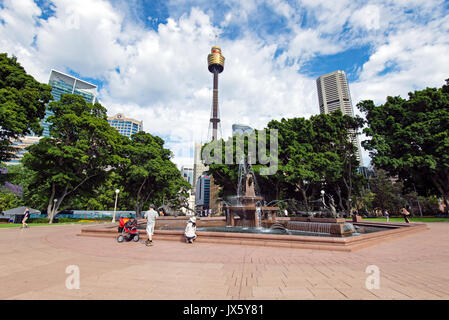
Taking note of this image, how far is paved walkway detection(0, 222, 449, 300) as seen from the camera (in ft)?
11.3

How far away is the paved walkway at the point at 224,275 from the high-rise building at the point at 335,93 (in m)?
153

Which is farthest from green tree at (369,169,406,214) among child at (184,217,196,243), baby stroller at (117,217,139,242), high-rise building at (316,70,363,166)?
high-rise building at (316,70,363,166)

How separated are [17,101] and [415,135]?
4306 cm

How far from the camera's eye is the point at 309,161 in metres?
29.2

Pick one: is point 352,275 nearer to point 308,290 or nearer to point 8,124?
point 308,290

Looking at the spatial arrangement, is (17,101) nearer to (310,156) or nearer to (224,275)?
(224,275)

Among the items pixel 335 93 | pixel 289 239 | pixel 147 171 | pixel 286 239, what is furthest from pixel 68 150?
pixel 335 93

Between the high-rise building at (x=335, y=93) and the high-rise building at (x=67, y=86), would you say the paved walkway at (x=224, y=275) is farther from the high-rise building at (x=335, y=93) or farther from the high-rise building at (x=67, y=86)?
the high-rise building at (x=67, y=86)

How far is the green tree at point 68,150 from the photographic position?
936 inches

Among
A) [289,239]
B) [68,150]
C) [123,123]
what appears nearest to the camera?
[289,239]

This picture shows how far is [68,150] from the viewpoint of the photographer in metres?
22.8

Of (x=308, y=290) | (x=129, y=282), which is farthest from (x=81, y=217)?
(x=308, y=290)
